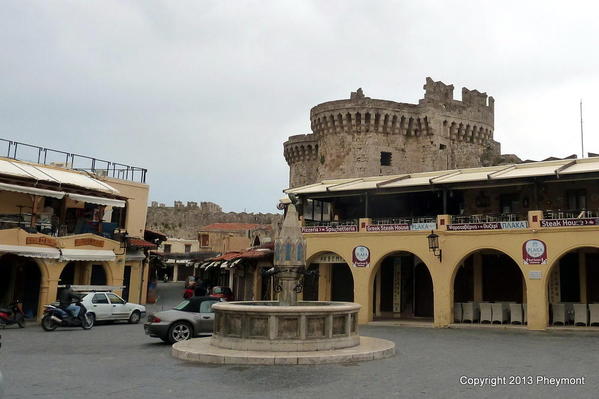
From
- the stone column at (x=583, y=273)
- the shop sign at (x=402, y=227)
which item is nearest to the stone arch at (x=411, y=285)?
the shop sign at (x=402, y=227)

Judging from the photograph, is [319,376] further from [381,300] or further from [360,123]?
[360,123]

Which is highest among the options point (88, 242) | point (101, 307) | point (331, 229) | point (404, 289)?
point (331, 229)

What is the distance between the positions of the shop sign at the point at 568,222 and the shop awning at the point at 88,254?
1865 cm

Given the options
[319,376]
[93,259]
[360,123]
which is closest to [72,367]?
[319,376]

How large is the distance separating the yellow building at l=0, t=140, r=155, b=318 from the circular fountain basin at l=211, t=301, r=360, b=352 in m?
12.7

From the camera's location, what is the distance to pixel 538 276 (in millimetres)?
20328

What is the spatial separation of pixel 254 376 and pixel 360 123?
3258 centimetres

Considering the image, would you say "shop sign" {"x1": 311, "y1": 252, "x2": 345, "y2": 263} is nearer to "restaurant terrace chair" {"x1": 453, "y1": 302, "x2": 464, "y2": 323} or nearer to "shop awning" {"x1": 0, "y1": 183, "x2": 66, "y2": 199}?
"restaurant terrace chair" {"x1": 453, "y1": 302, "x2": 464, "y2": 323}

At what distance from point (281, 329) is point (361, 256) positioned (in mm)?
12755

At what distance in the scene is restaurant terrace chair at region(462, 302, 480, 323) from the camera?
2245 cm

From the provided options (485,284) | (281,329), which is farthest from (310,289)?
(281,329)

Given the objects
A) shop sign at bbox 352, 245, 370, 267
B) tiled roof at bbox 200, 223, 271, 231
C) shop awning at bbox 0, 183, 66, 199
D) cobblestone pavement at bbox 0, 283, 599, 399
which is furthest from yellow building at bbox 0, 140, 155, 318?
tiled roof at bbox 200, 223, 271, 231

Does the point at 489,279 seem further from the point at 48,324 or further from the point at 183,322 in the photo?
the point at 48,324

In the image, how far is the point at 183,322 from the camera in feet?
49.5
